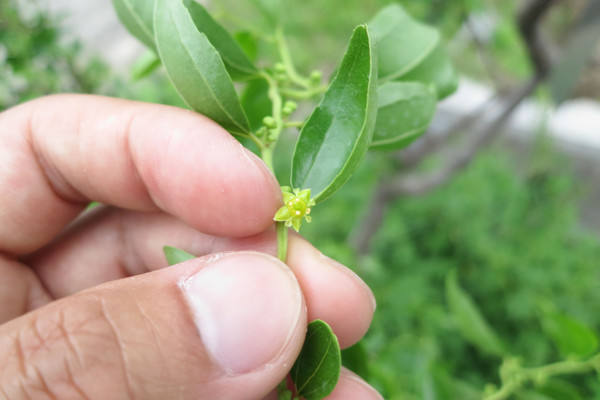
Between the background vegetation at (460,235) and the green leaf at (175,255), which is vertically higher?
the green leaf at (175,255)

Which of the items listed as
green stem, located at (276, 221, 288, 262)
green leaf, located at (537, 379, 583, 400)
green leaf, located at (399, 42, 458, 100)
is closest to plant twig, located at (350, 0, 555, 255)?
green leaf, located at (399, 42, 458, 100)

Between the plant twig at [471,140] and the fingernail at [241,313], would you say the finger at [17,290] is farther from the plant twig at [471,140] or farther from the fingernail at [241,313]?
the plant twig at [471,140]

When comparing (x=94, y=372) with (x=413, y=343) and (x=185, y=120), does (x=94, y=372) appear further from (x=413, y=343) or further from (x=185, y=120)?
(x=413, y=343)

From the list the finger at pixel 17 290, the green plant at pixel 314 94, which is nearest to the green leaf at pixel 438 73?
the green plant at pixel 314 94

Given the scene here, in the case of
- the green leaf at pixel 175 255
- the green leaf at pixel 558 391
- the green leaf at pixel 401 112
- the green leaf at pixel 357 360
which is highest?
the green leaf at pixel 401 112

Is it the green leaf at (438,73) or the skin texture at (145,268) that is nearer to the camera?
the skin texture at (145,268)

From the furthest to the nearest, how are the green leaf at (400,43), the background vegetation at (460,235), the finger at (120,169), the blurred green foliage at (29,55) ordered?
the background vegetation at (460,235), the blurred green foliage at (29,55), the green leaf at (400,43), the finger at (120,169)

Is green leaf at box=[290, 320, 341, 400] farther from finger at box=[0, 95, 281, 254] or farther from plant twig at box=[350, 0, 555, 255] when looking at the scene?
plant twig at box=[350, 0, 555, 255]
